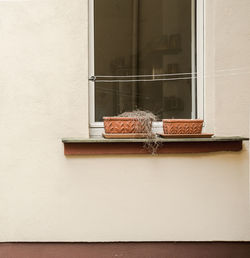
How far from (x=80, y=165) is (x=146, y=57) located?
1068mm

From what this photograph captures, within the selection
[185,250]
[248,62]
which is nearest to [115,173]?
[185,250]

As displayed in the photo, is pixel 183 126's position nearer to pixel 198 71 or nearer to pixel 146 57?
pixel 198 71

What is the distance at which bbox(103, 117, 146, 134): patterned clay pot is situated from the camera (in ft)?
8.39

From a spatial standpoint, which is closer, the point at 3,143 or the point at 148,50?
the point at 3,143

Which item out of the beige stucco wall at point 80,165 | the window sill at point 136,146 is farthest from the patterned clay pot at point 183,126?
the beige stucco wall at point 80,165

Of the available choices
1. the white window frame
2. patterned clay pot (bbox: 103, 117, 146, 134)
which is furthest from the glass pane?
patterned clay pot (bbox: 103, 117, 146, 134)

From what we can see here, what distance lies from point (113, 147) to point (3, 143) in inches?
32.3

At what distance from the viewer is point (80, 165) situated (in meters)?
2.59

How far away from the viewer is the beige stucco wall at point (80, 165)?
258 cm

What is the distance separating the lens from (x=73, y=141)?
252cm

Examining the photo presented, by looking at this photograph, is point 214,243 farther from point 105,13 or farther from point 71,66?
point 105,13

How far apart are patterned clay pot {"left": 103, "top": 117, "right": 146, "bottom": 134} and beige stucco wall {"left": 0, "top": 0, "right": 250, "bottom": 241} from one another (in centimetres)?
19

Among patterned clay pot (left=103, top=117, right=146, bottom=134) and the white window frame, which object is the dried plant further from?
the white window frame

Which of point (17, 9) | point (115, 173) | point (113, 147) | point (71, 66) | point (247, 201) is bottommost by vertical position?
point (247, 201)
